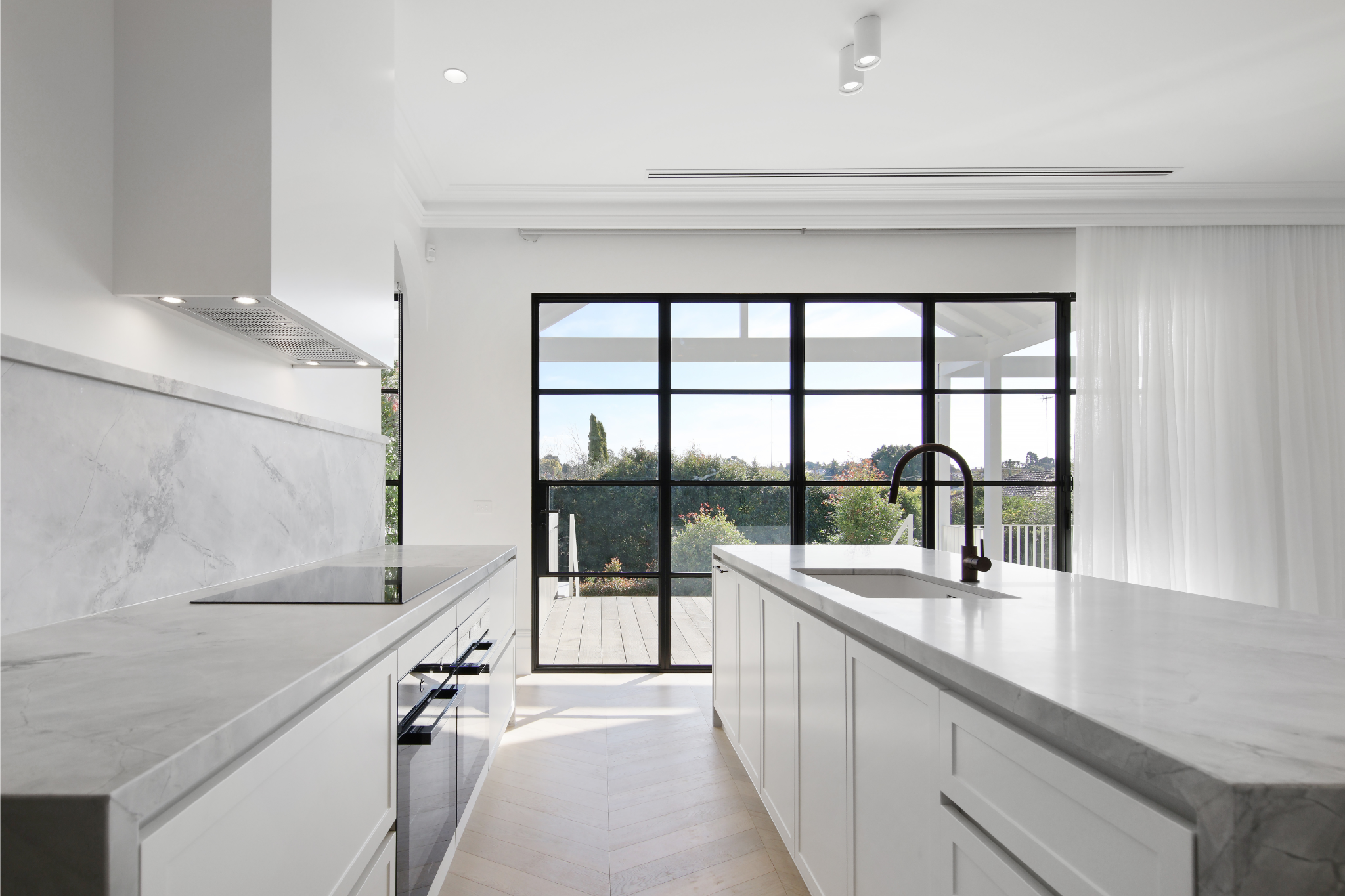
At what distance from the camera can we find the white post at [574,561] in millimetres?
3994

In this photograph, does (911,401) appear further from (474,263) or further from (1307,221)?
(474,263)

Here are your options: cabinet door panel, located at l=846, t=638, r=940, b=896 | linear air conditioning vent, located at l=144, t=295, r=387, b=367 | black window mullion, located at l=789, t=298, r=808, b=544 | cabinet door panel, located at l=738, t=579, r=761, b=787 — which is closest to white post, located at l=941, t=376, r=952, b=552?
black window mullion, located at l=789, t=298, r=808, b=544

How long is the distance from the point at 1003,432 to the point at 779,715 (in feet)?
9.91

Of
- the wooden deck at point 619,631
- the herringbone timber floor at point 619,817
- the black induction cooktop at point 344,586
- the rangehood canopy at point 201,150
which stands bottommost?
the herringbone timber floor at point 619,817

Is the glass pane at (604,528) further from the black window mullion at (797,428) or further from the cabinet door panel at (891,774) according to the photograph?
the cabinet door panel at (891,774)

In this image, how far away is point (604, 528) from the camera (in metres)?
4.02

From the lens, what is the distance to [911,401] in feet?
13.5

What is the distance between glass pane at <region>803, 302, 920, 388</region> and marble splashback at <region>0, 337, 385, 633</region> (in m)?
2.97

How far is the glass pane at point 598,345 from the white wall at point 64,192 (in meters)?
2.57

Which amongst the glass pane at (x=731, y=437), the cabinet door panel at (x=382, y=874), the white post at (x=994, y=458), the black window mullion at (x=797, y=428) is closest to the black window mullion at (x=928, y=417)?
the white post at (x=994, y=458)

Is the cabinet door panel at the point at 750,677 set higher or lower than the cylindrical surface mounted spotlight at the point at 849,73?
lower

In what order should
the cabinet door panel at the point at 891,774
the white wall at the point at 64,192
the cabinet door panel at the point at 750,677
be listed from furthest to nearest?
the cabinet door panel at the point at 750,677 → the white wall at the point at 64,192 → the cabinet door panel at the point at 891,774

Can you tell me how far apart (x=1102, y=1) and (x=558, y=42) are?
1.92 meters

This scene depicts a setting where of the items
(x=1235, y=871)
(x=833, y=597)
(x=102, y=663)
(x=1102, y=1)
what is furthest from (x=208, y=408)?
(x=1102, y=1)
